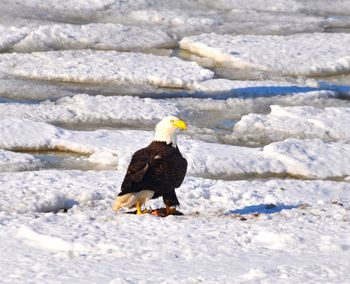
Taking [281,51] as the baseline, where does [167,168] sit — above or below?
above

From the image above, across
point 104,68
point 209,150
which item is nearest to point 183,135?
point 209,150

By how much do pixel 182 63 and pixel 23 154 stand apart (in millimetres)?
4496

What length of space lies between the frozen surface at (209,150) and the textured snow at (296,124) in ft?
2.10

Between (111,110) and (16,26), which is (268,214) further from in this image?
(16,26)

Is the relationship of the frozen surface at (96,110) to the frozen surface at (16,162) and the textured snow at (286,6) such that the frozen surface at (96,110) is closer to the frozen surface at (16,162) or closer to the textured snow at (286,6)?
the frozen surface at (16,162)

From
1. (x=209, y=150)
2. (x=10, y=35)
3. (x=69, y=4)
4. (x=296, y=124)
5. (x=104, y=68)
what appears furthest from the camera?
(x=69, y=4)

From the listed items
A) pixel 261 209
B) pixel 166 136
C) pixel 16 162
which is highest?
pixel 166 136

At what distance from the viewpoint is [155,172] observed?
7.43 meters

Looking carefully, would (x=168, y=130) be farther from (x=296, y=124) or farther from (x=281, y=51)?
(x=281, y=51)

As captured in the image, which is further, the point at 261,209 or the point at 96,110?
the point at 96,110

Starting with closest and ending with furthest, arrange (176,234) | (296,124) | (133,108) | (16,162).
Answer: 1. (176,234)
2. (16,162)
3. (296,124)
4. (133,108)

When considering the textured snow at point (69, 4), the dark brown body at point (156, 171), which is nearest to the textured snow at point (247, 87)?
the textured snow at point (69, 4)

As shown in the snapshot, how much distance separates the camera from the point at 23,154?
31.9 feet

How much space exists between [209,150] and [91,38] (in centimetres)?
531
